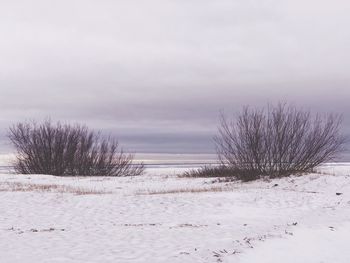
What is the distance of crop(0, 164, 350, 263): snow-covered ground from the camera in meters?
9.45

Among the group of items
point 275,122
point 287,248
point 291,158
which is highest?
point 275,122

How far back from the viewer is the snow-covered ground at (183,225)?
9445 millimetres

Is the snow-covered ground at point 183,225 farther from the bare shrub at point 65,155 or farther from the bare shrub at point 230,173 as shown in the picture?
the bare shrub at point 65,155

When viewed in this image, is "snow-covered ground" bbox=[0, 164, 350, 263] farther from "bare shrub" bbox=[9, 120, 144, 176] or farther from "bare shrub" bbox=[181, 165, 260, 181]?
"bare shrub" bbox=[9, 120, 144, 176]

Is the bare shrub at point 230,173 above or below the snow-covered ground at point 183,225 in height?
above

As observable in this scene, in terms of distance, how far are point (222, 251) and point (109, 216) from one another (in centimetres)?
615

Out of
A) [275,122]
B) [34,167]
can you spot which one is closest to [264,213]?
[275,122]

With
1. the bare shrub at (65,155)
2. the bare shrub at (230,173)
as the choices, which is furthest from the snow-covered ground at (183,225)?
the bare shrub at (65,155)

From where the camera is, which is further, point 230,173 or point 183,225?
point 230,173

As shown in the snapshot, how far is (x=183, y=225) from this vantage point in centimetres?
1278

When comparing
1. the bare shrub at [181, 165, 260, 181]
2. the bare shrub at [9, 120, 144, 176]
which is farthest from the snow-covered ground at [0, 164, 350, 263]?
the bare shrub at [9, 120, 144, 176]

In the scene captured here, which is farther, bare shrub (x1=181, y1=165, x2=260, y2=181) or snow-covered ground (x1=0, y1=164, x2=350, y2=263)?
bare shrub (x1=181, y1=165, x2=260, y2=181)

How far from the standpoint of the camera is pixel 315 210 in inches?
614

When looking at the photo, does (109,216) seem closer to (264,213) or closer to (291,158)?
(264,213)
